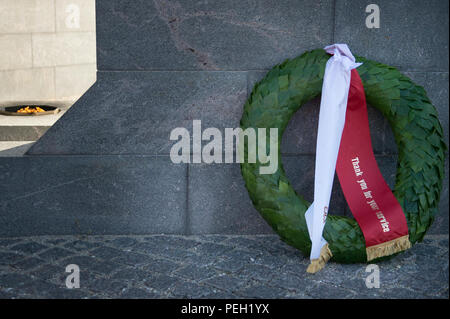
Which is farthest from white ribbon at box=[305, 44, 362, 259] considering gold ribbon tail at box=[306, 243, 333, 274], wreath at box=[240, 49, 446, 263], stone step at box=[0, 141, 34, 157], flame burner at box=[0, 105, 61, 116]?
flame burner at box=[0, 105, 61, 116]

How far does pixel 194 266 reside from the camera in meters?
4.50

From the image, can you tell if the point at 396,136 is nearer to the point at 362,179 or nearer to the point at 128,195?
the point at 362,179

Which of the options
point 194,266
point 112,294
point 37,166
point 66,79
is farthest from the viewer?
point 66,79

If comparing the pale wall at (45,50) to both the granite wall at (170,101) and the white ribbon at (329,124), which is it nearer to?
the granite wall at (170,101)

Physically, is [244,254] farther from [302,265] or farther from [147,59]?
[147,59]

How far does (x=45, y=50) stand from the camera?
29.8 feet

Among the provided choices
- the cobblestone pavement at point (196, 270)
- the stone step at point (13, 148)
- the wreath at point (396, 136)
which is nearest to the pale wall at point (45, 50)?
the stone step at point (13, 148)

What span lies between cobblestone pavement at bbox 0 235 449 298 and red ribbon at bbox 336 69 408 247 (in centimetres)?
37

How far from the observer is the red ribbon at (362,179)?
14.8 feet

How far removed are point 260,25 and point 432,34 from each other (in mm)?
1594

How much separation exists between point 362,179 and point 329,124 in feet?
1.83

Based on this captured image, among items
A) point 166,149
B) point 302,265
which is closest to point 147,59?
point 166,149

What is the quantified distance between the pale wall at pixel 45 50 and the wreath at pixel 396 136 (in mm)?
4781

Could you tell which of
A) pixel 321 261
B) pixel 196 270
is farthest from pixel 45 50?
pixel 321 261
